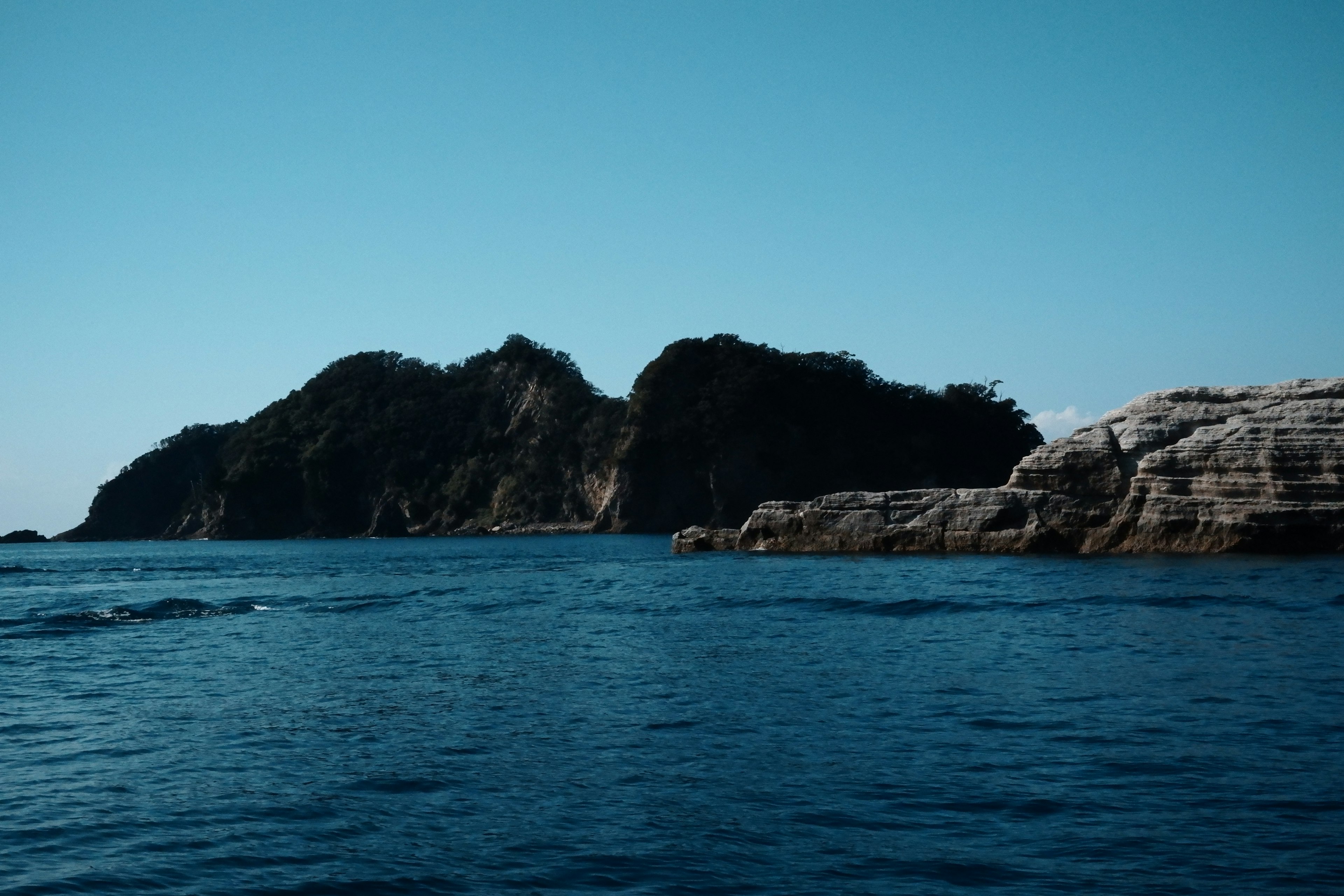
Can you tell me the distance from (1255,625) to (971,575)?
11.7 metres

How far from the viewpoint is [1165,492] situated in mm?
32406

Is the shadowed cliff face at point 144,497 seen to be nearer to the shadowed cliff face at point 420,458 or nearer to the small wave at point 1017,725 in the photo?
the shadowed cliff face at point 420,458

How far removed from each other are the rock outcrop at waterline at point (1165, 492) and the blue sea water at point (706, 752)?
8.99 m

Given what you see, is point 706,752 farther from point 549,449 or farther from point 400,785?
point 549,449

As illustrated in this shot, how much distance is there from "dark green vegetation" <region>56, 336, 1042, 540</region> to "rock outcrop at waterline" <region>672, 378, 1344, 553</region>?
5602 centimetres

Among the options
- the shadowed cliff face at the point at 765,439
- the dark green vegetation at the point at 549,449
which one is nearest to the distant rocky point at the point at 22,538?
the dark green vegetation at the point at 549,449

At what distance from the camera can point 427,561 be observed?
53531mm

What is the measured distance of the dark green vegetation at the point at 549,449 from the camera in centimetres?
9762

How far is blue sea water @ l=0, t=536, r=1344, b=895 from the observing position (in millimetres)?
7059

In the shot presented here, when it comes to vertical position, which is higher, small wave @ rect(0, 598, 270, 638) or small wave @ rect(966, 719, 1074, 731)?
small wave @ rect(0, 598, 270, 638)

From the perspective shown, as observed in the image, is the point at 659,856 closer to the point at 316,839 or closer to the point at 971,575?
the point at 316,839

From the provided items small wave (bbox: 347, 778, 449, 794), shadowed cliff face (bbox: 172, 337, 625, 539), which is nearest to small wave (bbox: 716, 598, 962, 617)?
small wave (bbox: 347, 778, 449, 794)

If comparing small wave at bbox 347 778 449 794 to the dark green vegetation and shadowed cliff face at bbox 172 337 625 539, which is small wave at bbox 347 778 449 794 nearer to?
the dark green vegetation

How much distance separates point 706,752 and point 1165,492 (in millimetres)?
26513
